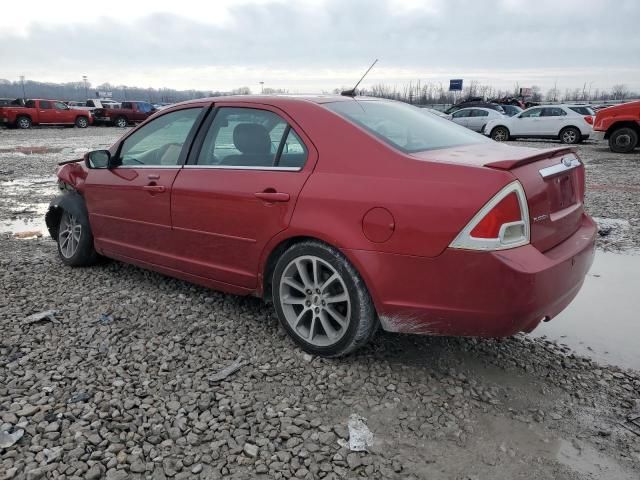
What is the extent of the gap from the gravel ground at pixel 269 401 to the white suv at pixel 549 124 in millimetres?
17699

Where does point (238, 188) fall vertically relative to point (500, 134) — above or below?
above

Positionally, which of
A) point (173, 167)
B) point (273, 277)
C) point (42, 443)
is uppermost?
point (173, 167)

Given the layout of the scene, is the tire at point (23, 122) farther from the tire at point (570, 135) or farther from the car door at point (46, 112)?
the tire at point (570, 135)

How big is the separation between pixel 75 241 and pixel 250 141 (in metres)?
2.35

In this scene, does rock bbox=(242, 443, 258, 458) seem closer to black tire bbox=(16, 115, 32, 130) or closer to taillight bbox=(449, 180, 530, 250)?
taillight bbox=(449, 180, 530, 250)

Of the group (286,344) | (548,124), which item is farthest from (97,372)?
(548,124)

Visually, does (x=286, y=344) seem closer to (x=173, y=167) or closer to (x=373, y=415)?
(x=373, y=415)

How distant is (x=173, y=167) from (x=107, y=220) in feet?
3.28

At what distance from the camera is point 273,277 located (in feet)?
11.1

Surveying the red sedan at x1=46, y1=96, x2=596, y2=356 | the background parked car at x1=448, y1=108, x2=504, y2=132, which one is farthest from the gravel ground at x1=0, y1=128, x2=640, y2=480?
the background parked car at x1=448, y1=108, x2=504, y2=132

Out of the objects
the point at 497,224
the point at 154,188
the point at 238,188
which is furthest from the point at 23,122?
the point at 497,224

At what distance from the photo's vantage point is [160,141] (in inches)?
168

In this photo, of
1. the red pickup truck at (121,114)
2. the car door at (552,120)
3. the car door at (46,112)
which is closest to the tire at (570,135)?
the car door at (552,120)

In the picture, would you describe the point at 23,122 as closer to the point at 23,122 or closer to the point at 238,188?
the point at 23,122
